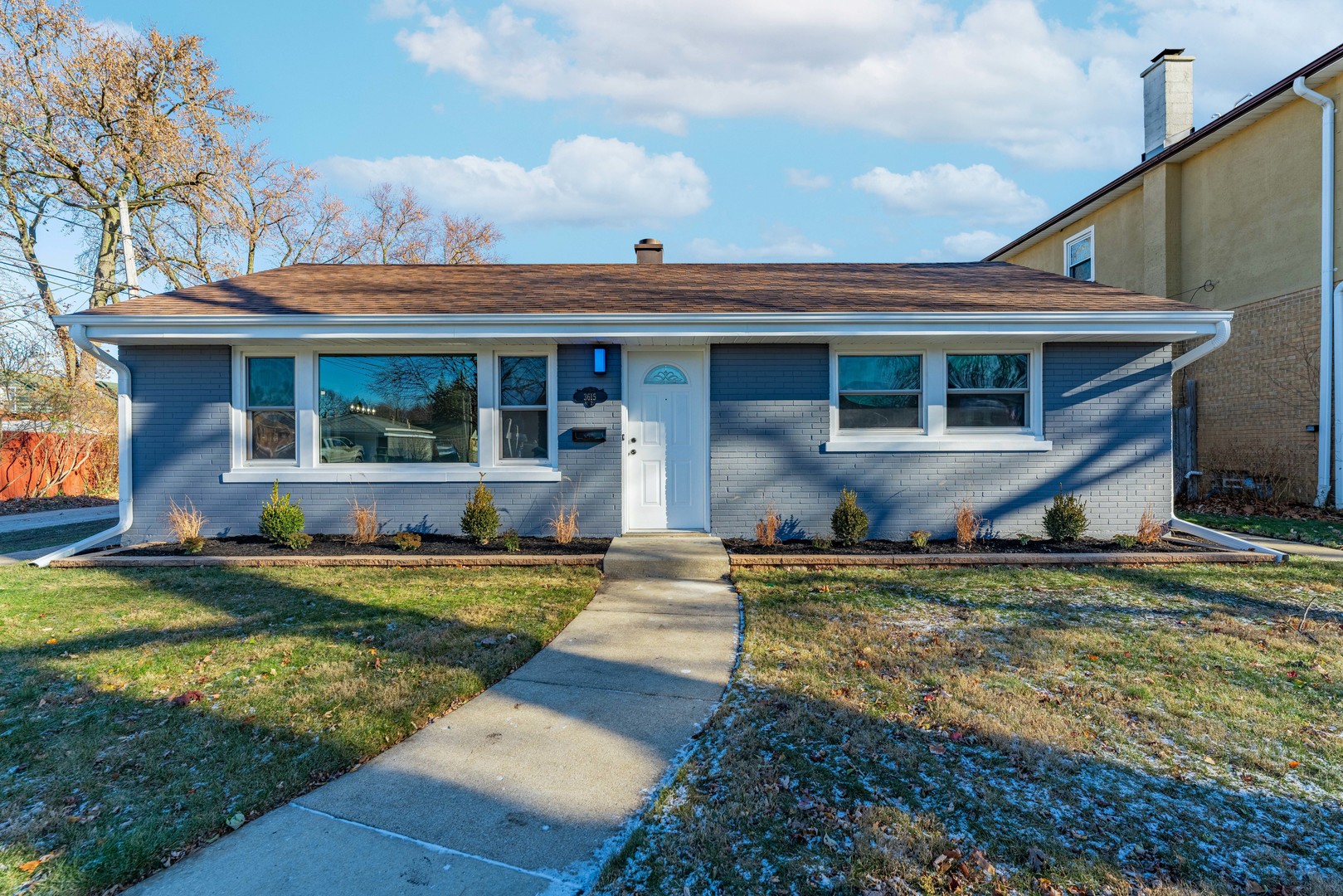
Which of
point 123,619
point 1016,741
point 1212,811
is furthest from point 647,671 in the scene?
point 123,619

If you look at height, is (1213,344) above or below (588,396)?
above

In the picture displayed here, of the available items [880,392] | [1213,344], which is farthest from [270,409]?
[1213,344]

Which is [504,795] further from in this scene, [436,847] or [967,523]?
[967,523]

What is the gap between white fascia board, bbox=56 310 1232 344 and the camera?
303 inches

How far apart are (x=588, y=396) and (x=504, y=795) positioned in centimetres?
593

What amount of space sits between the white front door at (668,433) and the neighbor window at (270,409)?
4211mm

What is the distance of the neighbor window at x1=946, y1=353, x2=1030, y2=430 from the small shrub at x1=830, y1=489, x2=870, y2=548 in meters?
1.80

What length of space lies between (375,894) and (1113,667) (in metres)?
4.30

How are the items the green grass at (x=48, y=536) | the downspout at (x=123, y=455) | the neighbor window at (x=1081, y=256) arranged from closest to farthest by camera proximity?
1. the downspout at (x=123, y=455)
2. the green grass at (x=48, y=536)
3. the neighbor window at (x=1081, y=256)

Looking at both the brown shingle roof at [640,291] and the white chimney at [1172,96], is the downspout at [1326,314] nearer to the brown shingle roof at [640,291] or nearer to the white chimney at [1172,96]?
the brown shingle roof at [640,291]

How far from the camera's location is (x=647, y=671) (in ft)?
14.3

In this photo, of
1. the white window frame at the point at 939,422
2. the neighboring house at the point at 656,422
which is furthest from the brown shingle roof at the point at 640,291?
the white window frame at the point at 939,422

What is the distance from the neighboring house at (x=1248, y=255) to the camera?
10969 millimetres

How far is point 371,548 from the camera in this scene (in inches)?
312
